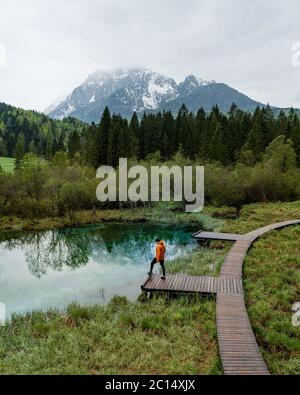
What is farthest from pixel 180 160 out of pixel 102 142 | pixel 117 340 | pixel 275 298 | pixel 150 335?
pixel 117 340

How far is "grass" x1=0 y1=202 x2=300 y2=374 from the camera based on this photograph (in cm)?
926

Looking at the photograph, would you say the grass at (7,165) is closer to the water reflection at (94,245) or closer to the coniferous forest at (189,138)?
the coniferous forest at (189,138)

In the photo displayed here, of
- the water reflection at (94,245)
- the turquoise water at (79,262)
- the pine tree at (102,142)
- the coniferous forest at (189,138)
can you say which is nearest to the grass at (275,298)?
the turquoise water at (79,262)

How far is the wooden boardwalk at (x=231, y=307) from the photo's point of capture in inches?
343

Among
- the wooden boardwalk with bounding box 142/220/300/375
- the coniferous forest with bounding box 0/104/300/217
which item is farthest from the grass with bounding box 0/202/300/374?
the coniferous forest with bounding box 0/104/300/217

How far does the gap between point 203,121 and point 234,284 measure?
2203 inches

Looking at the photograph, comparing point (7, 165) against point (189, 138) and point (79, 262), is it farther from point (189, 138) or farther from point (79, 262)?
point (79, 262)

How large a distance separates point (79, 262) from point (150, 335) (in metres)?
13.5

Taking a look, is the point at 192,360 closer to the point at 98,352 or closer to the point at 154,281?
the point at 98,352

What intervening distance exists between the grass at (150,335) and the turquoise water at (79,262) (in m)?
2.82

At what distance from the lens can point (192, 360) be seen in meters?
9.41

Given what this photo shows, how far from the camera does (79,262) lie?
23.7 metres

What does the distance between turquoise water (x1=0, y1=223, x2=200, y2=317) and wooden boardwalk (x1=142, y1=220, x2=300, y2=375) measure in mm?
2244
